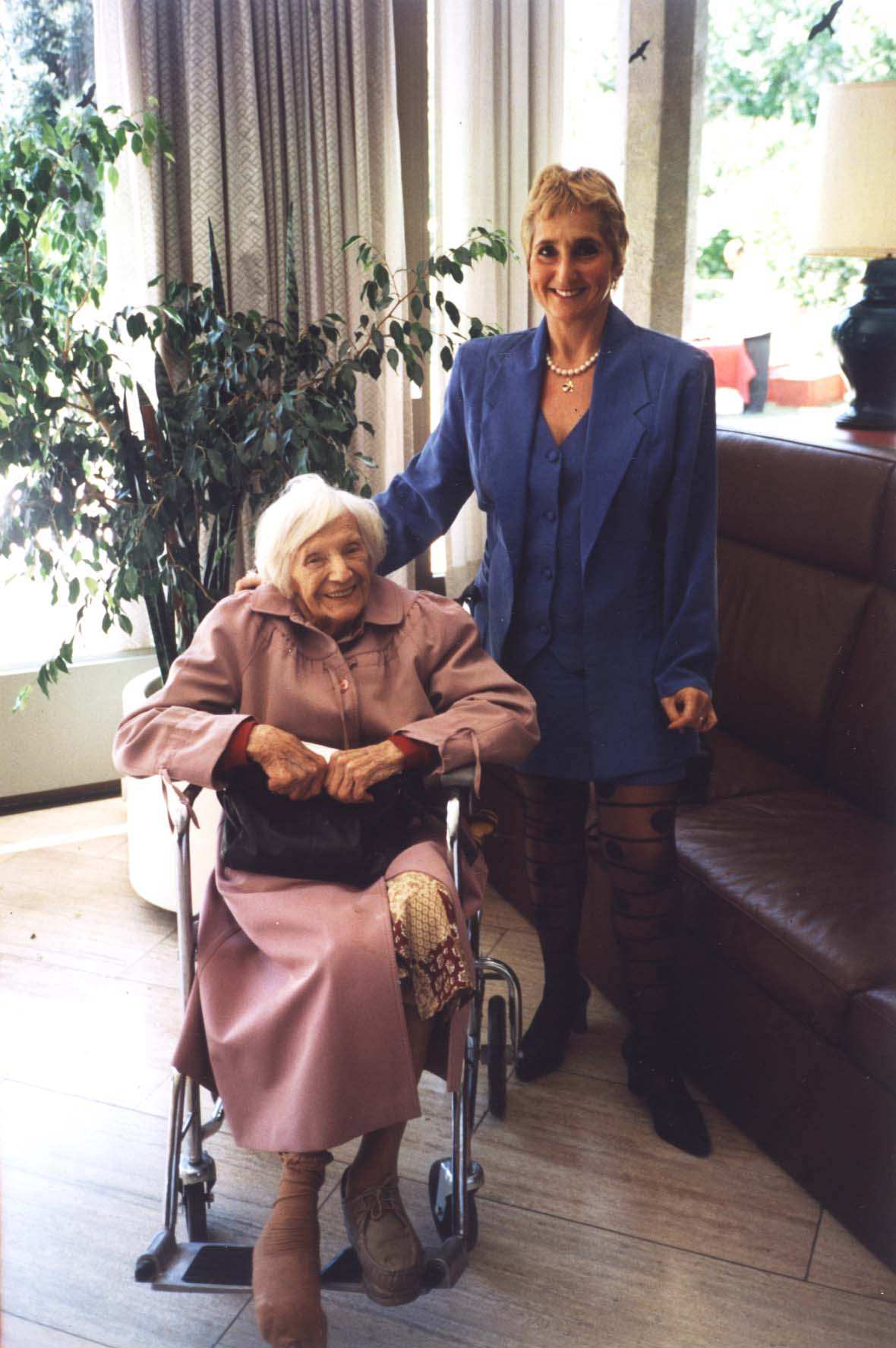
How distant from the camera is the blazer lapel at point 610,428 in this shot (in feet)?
6.00

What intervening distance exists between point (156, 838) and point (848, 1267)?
167cm

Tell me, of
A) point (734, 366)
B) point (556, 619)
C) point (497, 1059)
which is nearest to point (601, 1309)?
point (497, 1059)

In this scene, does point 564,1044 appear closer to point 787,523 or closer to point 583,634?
point 583,634

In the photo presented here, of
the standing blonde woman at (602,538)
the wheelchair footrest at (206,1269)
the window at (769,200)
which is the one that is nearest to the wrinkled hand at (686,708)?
the standing blonde woman at (602,538)

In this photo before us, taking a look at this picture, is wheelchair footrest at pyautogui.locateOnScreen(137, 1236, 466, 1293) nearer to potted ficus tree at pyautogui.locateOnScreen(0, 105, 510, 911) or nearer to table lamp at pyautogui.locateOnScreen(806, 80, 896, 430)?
potted ficus tree at pyautogui.locateOnScreen(0, 105, 510, 911)

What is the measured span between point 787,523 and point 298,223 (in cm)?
142

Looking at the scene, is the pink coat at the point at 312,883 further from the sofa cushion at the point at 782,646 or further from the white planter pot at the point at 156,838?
the sofa cushion at the point at 782,646

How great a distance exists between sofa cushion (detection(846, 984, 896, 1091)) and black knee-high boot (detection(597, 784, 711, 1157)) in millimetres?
355

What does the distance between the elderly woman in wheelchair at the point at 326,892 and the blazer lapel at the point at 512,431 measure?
0.58ft

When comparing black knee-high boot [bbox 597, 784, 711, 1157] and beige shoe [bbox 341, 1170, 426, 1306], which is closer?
beige shoe [bbox 341, 1170, 426, 1306]

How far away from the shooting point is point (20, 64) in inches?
118

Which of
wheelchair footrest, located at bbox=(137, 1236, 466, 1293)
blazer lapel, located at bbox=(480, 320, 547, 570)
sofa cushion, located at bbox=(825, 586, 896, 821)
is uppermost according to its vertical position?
blazer lapel, located at bbox=(480, 320, 547, 570)

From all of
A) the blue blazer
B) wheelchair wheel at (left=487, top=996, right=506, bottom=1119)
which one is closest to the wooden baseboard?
wheelchair wheel at (left=487, top=996, right=506, bottom=1119)

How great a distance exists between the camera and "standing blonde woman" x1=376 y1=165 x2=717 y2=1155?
6.01 feet
